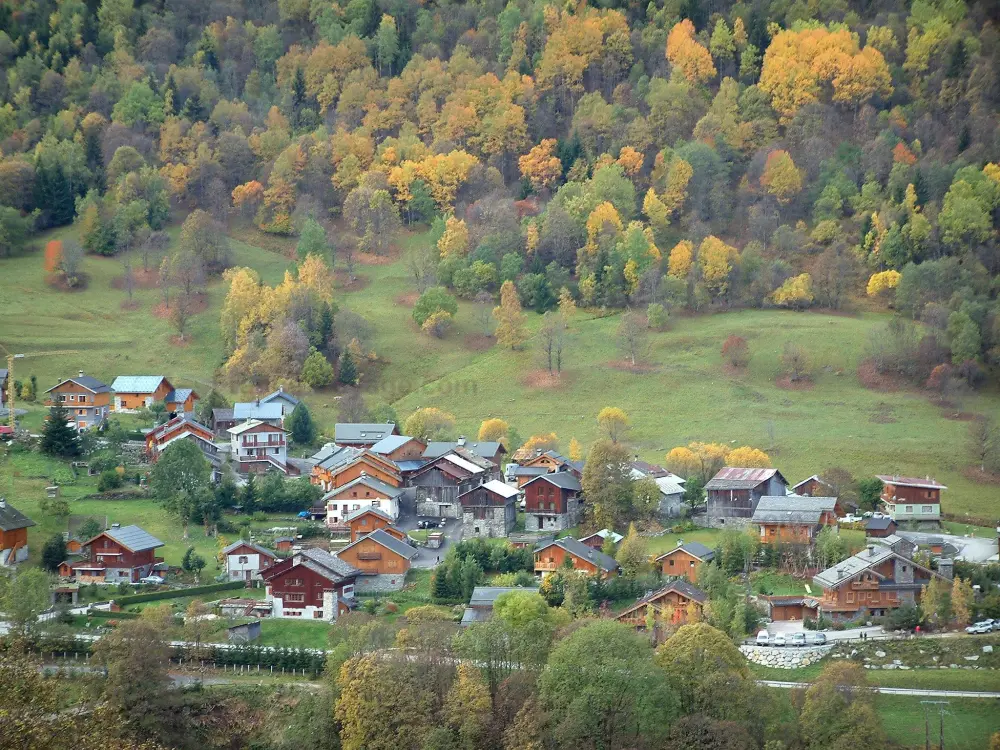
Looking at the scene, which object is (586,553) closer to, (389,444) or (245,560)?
(245,560)

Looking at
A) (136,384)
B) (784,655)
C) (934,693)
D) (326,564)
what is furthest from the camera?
(136,384)

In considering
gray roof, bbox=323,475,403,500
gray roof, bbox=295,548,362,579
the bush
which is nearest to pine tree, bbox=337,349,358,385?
gray roof, bbox=323,475,403,500

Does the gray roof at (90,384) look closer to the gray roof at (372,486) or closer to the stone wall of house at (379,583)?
the gray roof at (372,486)

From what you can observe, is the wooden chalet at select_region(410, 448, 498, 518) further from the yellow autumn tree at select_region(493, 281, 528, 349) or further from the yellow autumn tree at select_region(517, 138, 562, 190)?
the yellow autumn tree at select_region(517, 138, 562, 190)

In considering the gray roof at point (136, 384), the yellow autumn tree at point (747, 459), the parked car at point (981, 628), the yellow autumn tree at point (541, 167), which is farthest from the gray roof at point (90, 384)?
the yellow autumn tree at point (541, 167)

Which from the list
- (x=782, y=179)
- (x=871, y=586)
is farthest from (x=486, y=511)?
(x=782, y=179)

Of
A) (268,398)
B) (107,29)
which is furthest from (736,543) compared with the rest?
(107,29)
